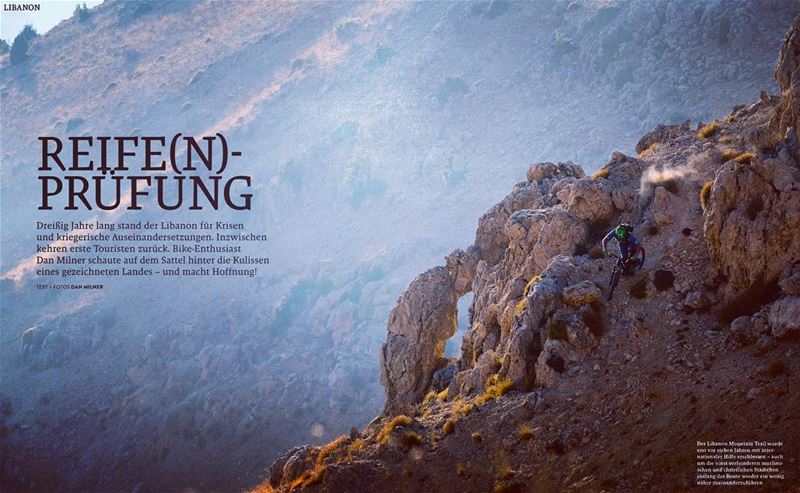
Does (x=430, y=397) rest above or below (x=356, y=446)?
above

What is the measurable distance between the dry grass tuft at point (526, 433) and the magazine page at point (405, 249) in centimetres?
8

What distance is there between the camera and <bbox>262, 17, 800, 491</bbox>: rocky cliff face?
20.3 metres

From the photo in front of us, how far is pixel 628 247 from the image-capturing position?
83.3ft

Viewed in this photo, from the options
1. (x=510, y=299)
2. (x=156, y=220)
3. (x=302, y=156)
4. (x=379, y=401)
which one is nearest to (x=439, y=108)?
(x=302, y=156)

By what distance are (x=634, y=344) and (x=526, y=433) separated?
4.73 meters

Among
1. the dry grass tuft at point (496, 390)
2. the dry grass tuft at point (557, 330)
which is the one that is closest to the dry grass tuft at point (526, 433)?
the dry grass tuft at point (496, 390)

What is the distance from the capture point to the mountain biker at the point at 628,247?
2488 cm

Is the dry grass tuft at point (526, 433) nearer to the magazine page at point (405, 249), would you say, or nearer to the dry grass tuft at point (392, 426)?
the magazine page at point (405, 249)

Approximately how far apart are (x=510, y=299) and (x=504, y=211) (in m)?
7.30

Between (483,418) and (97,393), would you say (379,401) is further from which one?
(483,418)

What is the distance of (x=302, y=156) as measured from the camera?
10081cm

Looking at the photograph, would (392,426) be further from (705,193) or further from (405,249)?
(405,249)

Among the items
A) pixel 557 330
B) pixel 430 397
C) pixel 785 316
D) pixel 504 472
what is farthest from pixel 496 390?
pixel 785 316

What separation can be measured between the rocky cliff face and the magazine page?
0.10m
